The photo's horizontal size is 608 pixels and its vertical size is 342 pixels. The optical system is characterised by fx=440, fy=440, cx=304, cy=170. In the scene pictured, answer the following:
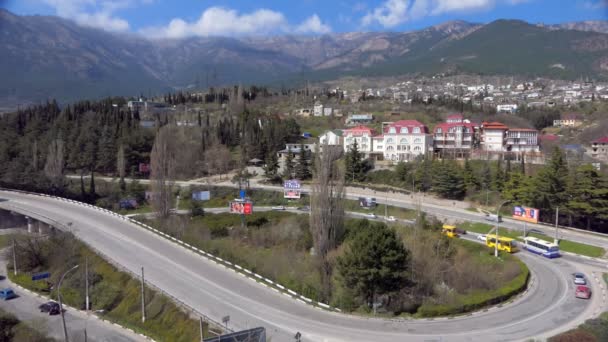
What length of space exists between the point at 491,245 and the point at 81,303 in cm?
2290

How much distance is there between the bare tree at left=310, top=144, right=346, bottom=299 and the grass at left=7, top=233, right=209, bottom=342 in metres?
6.50

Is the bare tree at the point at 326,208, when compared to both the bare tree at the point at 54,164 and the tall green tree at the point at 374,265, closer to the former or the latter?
the tall green tree at the point at 374,265

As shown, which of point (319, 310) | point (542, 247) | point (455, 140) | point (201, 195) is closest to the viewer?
point (319, 310)

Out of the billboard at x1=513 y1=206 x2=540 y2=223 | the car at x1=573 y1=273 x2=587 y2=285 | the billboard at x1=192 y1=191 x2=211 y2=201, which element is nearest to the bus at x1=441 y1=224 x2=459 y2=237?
the billboard at x1=513 y1=206 x2=540 y2=223

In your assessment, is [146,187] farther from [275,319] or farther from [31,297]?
[275,319]

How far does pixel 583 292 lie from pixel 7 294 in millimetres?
27620

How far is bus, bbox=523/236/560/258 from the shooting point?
2465 cm

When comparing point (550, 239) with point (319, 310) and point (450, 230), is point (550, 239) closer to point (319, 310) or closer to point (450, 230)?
point (450, 230)

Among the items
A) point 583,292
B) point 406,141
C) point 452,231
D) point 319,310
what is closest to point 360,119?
point 406,141

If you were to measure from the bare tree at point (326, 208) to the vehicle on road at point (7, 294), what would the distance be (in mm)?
16406

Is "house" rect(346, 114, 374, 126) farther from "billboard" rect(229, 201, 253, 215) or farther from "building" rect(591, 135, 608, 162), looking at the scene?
"billboard" rect(229, 201, 253, 215)

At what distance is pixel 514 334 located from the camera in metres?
14.4

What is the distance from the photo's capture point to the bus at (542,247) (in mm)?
24645

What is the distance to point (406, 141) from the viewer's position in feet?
161
